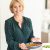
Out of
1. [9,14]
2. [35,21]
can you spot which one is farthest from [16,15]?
[35,21]

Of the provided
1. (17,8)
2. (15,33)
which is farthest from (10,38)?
(17,8)

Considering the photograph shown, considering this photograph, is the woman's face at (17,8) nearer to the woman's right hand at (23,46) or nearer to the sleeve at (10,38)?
the sleeve at (10,38)

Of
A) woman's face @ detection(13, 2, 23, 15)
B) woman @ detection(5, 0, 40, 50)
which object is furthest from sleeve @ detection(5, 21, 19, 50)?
woman's face @ detection(13, 2, 23, 15)

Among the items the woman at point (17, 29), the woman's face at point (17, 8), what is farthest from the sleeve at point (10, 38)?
the woman's face at point (17, 8)

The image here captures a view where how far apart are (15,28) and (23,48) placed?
0.16 m

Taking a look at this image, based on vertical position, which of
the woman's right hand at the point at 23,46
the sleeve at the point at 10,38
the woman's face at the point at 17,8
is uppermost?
the woman's face at the point at 17,8

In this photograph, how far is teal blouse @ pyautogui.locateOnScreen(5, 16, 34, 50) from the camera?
3.90ft

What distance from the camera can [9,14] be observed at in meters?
1.24

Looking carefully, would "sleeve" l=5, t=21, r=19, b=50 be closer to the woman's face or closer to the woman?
the woman

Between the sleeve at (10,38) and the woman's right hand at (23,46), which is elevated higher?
the sleeve at (10,38)

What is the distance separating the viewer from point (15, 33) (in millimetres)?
1197

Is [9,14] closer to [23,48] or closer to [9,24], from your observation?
[9,24]

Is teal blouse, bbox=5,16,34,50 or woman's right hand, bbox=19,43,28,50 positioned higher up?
teal blouse, bbox=5,16,34,50

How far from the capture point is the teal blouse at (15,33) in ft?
3.90
